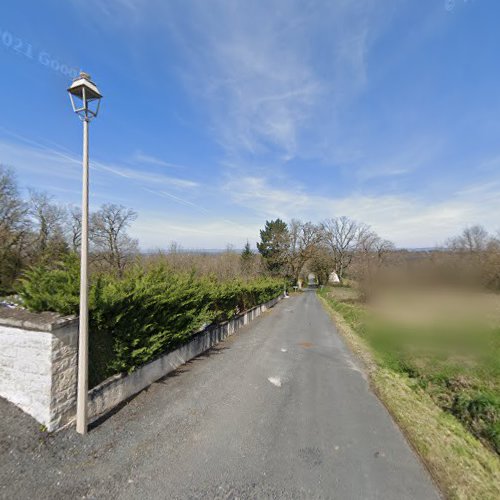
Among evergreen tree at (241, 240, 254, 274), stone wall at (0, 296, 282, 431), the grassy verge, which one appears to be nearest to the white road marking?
the grassy verge

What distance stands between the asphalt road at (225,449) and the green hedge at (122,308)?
3.08 ft

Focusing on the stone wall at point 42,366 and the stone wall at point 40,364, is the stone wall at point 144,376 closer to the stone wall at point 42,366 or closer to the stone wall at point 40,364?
the stone wall at point 42,366

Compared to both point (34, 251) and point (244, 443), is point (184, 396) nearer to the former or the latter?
point (244, 443)

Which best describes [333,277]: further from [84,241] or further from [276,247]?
[84,241]

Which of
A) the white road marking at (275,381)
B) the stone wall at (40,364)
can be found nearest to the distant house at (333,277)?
the white road marking at (275,381)

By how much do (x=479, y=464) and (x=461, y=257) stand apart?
287 inches

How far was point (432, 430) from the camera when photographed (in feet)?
14.9

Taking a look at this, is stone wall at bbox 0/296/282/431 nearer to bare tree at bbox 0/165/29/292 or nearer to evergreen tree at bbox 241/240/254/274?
bare tree at bbox 0/165/29/292

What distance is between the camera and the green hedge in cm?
427

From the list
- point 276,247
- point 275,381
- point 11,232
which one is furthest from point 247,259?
point 275,381

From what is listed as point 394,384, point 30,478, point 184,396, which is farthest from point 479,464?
point 30,478

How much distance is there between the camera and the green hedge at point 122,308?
Result: 14.0ft

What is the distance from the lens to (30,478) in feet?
10.3

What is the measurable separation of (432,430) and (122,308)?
20.3 ft
